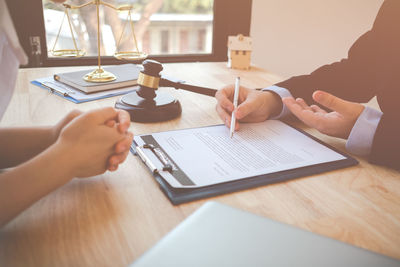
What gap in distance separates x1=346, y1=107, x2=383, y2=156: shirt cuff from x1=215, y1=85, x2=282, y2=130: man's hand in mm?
238

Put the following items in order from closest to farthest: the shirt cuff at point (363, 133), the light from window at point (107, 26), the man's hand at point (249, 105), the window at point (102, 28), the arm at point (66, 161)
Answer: the arm at point (66, 161) → the shirt cuff at point (363, 133) → the man's hand at point (249, 105) → the window at point (102, 28) → the light from window at point (107, 26)

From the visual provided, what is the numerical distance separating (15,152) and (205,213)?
0.40 meters

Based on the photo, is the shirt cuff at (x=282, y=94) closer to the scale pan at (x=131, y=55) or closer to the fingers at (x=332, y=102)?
the fingers at (x=332, y=102)

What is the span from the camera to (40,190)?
0.53 m

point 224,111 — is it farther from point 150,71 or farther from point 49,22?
point 49,22

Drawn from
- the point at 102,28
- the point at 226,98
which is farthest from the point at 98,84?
the point at 102,28

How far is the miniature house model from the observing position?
5.19 ft

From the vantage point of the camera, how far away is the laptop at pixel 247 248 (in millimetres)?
412

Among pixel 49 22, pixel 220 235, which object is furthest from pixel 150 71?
pixel 49 22

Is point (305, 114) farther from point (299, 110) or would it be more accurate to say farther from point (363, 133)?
point (363, 133)

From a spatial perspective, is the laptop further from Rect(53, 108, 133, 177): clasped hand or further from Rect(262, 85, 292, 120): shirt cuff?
Rect(262, 85, 292, 120): shirt cuff

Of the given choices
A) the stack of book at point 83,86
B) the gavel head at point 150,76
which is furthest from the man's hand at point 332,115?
the stack of book at point 83,86

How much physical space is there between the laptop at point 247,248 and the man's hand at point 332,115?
43 cm

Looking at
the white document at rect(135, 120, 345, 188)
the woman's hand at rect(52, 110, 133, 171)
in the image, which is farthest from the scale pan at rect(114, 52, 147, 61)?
the woman's hand at rect(52, 110, 133, 171)
